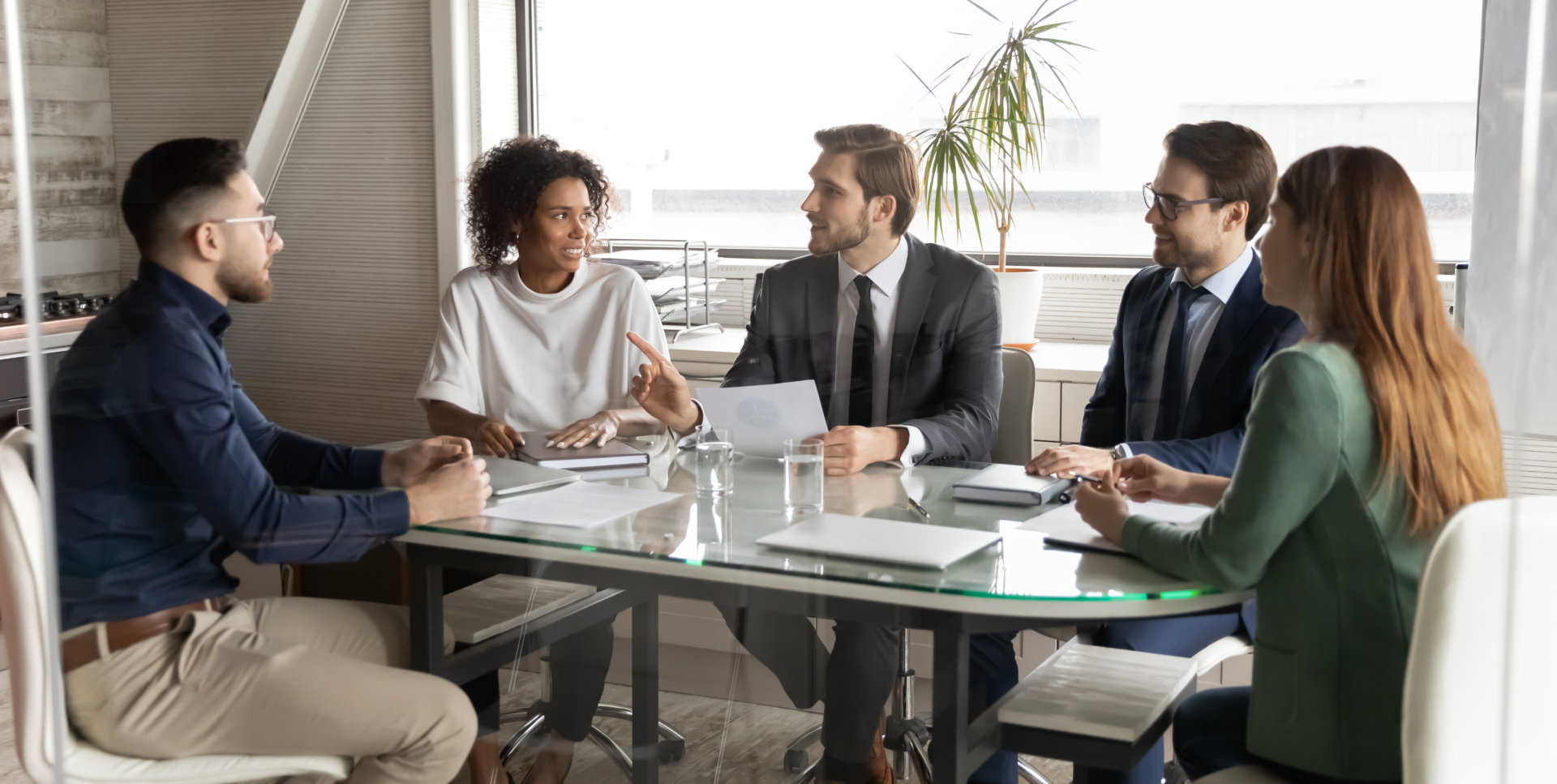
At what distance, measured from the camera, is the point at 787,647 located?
1.37 metres

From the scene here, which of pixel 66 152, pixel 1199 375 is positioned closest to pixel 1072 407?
pixel 1199 375

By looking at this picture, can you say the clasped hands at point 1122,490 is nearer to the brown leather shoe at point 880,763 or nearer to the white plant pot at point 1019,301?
the white plant pot at point 1019,301

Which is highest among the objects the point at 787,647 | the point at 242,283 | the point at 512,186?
the point at 512,186

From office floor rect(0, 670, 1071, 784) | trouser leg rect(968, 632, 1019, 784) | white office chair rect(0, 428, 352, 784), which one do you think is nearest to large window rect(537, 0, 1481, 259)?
trouser leg rect(968, 632, 1019, 784)

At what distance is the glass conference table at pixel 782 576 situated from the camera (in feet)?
3.96

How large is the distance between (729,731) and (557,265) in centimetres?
63

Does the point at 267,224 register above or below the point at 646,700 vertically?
above

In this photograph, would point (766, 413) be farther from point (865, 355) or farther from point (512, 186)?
point (512, 186)

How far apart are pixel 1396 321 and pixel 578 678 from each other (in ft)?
3.36

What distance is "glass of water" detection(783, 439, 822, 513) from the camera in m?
1.45

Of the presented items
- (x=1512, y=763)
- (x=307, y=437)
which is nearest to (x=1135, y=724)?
(x=1512, y=763)

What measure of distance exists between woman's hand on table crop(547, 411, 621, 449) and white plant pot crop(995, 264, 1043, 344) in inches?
21.0

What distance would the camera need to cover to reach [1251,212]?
A: 3.80 ft

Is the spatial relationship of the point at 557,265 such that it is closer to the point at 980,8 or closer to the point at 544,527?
the point at 544,527
